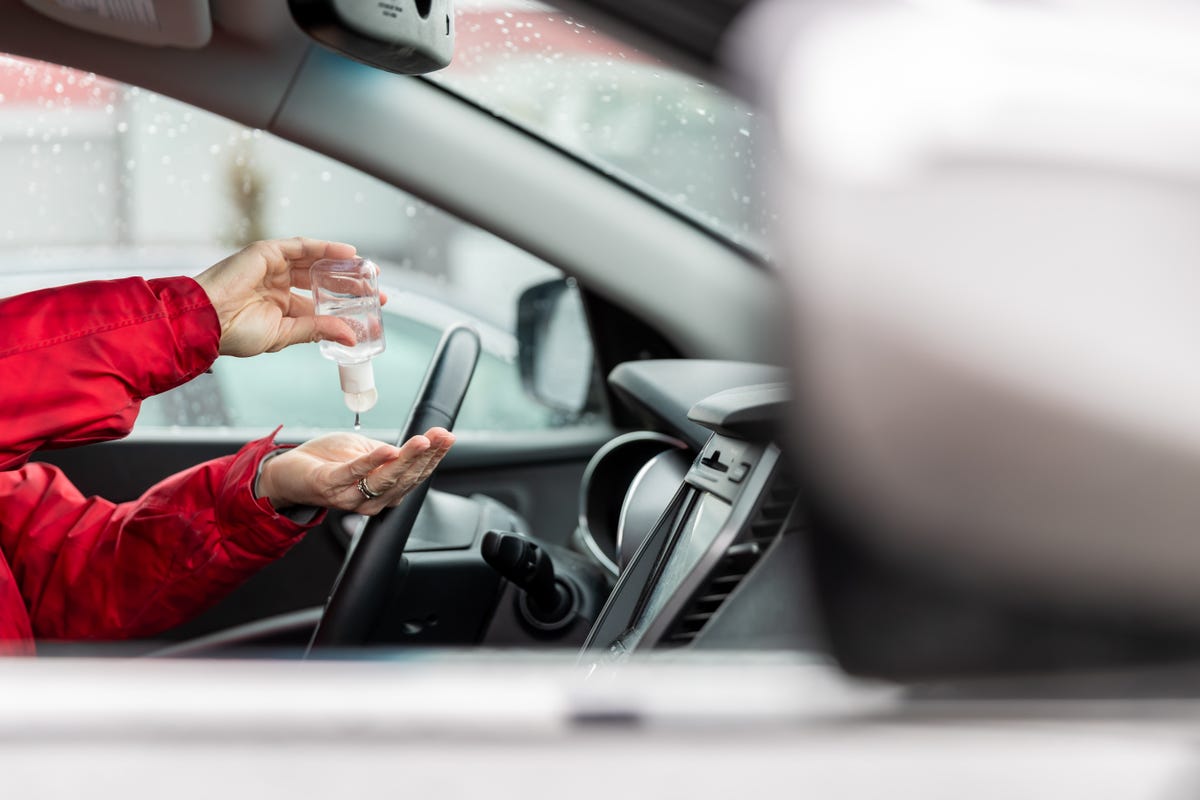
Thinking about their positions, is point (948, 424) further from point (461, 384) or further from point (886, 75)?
point (461, 384)

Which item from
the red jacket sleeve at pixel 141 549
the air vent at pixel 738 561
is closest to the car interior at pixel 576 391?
the air vent at pixel 738 561

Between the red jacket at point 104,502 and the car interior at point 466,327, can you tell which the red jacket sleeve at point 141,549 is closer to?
the red jacket at point 104,502

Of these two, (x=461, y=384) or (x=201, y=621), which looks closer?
(x=461, y=384)

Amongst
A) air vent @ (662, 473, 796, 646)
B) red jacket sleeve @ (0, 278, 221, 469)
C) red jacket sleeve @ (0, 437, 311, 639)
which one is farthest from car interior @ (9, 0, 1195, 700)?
red jacket sleeve @ (0, 278, 221, 469)

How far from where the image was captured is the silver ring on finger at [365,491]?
1531mm

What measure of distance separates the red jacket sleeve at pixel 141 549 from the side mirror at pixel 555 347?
0.79m

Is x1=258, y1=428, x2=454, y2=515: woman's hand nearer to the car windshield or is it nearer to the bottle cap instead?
the bottle cap

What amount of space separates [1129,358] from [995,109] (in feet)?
0.49

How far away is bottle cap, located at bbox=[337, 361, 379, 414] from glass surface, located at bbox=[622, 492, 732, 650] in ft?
1.83

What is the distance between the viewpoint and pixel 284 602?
241 cm

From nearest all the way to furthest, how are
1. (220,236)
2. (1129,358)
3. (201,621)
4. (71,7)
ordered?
1. (1129,358)
2. (71,7)
3. (201,621)
4. (220,236)

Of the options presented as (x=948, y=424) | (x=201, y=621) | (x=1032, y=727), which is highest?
(x=948, y=424)

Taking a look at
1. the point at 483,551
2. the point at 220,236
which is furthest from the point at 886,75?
the point at 220,236

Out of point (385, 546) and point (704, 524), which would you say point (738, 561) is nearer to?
point (704, 524)
